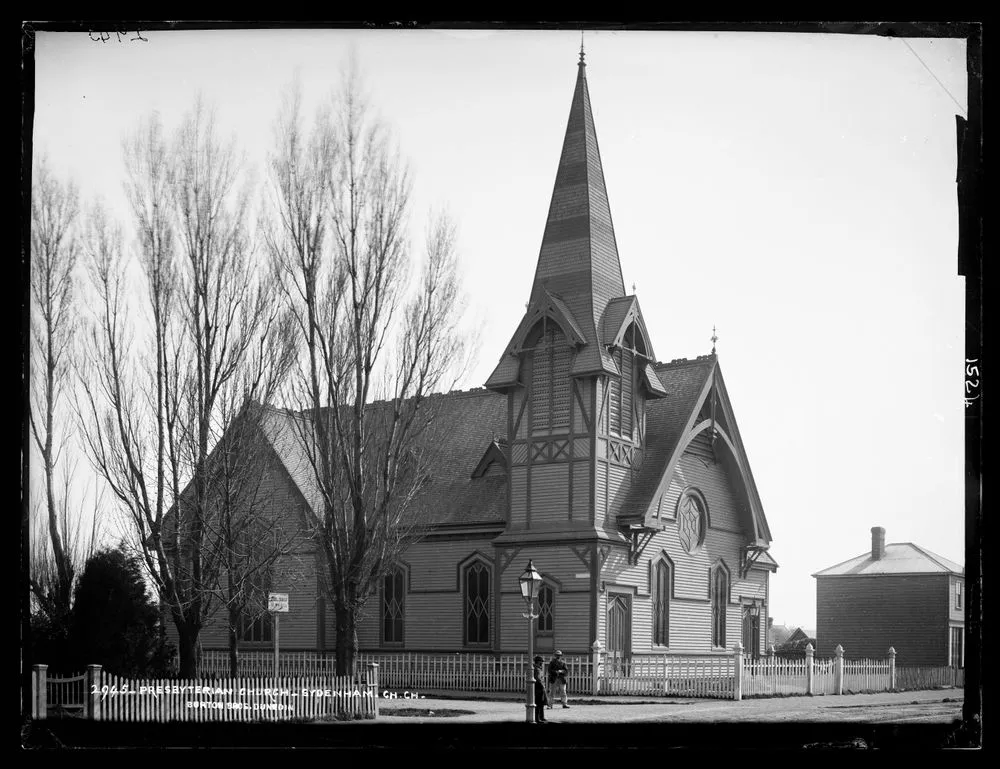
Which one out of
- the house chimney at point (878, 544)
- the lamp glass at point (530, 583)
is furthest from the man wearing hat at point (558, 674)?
the house chimney at point (878, 544)

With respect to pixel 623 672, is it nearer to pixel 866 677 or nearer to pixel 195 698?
pixel 866 677

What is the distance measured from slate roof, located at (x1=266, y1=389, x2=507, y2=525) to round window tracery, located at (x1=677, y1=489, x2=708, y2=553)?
518 centimetres

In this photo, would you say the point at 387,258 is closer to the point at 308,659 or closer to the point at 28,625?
the point at 28,625

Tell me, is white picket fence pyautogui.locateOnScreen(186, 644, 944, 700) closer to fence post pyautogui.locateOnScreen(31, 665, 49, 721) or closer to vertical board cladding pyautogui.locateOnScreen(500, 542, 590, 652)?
vertical board cladding pyautogui.locateOnScreen(500, 542, 590, 652)

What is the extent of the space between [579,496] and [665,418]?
440 cm

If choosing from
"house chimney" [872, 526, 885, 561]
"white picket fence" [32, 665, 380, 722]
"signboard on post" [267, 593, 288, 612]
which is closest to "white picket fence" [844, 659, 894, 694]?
"house chimney" [872, 526, 885, 561]

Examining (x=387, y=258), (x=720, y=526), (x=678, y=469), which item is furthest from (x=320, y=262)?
(x=720, y=526)

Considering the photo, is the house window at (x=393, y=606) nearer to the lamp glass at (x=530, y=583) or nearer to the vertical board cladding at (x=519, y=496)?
the vertical board cladding at (x=519, y=496)

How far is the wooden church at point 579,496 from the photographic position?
32406 mm

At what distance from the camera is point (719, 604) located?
37.3 meters

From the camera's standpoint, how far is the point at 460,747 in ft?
52.2

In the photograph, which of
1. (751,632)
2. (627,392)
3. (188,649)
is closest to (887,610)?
(751,632)

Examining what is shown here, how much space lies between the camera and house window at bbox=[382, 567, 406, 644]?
1422 inches

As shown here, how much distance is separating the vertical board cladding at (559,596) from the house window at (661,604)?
10.5ft
